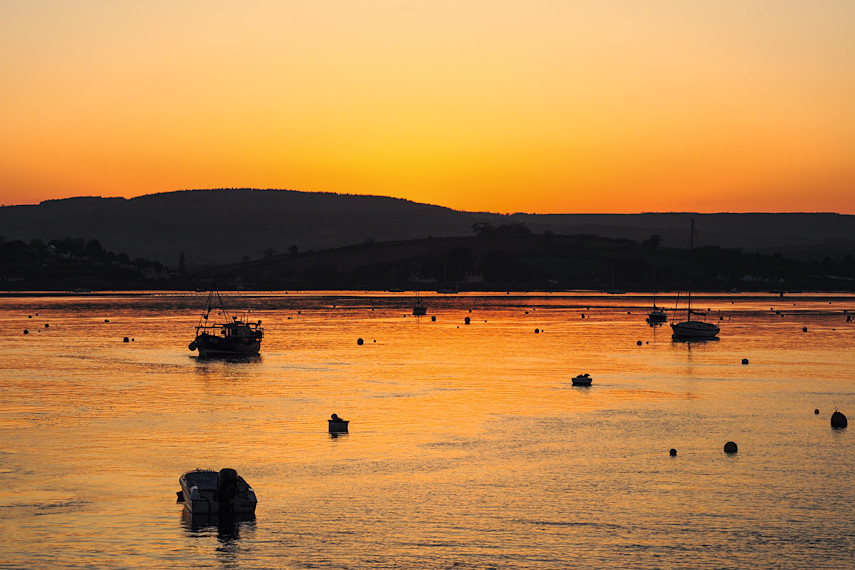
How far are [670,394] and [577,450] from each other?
2636 centimetres

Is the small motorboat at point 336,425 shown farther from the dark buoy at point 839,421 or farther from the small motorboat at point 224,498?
the dark buoy at point 839,421

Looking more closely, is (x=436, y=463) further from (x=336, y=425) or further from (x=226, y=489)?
(x=226, y=489)

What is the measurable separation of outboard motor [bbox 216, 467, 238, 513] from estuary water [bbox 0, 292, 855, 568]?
31.9 inches

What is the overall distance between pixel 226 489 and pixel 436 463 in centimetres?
1283

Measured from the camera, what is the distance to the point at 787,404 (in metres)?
68.6

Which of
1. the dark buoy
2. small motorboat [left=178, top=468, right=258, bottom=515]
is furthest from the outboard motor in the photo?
the dark buoy

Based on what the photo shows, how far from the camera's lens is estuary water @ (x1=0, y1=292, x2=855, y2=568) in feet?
112

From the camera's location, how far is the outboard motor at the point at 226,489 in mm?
37156

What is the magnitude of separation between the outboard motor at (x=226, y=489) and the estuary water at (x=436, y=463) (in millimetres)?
810

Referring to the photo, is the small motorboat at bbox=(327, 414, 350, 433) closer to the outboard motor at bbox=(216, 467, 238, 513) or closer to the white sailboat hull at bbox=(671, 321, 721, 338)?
the outboard motor at bbox=(216, 467, 238, 513)

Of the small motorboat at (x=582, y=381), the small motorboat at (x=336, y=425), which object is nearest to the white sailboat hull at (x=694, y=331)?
the small motorboat at (x=582, y=381)

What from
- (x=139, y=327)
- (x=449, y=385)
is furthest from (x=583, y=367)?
(x=139, y=327)

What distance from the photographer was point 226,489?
37.3m

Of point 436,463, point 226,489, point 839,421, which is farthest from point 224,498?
point 839,421
